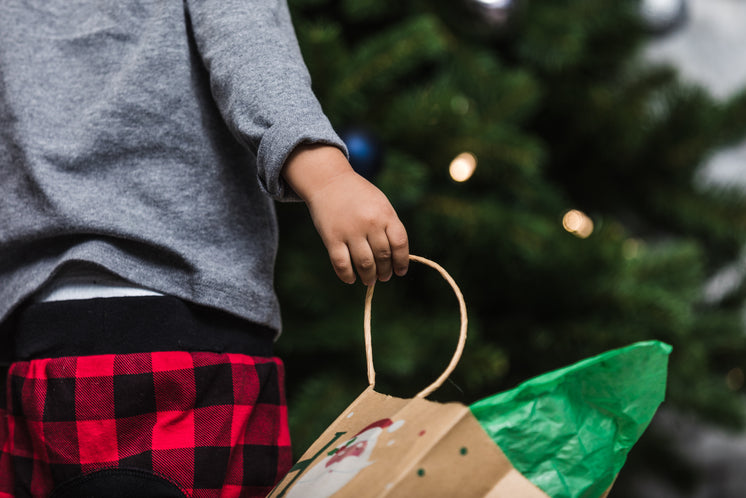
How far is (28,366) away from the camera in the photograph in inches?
15.1

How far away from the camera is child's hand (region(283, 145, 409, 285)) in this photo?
34cm

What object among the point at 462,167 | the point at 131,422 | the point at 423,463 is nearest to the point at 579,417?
the point at 423,463

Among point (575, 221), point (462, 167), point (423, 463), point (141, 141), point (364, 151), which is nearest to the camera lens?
point (423, 463)

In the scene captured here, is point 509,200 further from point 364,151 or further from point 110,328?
point 110,328

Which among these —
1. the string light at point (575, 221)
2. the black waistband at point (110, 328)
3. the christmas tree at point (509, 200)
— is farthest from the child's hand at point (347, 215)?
the string light at point (575, 221)

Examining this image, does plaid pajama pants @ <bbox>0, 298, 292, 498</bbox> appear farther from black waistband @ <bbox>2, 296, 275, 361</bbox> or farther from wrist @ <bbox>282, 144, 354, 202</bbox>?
wrist @ <bbox>282, 144, 354, 202</bbox>

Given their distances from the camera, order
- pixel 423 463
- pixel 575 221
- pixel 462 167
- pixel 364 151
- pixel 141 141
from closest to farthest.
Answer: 1. pixel 423 463
2. pixel 141 141
3. pixel 364 151
4. pixel 462 167
5. pixel 575 221

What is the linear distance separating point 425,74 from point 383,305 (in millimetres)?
370

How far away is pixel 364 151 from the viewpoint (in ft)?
1.91

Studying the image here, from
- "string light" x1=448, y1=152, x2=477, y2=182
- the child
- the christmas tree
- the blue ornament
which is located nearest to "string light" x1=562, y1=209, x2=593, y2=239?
the christmas tree

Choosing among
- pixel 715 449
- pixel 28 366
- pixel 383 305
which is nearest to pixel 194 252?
pixel 28 366

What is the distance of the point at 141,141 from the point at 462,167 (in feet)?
1.32

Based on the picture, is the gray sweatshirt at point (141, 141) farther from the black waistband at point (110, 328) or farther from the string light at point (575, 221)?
the string light at point (575, 221)

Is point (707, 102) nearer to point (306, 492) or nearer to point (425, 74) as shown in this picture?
point (425, 74)
